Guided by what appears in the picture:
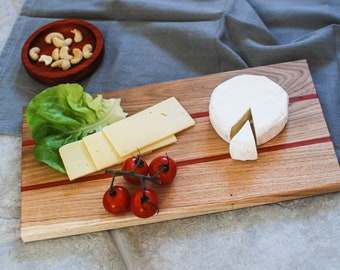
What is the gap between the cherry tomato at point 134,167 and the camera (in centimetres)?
141

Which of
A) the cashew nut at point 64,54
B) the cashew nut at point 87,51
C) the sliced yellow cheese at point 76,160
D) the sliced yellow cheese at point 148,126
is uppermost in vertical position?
the sliced yellow cheese at point 148,126

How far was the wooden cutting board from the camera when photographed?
140cm

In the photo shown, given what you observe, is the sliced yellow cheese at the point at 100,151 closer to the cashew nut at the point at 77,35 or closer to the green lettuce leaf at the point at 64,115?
the green lettuce leaf at the point at 64,115

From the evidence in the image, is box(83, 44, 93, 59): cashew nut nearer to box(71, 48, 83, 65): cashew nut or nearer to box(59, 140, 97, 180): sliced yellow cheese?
box(71, 48, 83, 65): cashew nut

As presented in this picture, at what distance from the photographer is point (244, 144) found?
1428 millimetres

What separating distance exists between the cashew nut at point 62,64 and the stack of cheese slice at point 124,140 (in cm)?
37

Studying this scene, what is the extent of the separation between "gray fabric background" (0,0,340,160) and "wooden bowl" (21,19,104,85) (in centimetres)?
5

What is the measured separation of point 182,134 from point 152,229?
0.32 metres

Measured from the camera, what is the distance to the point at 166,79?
1829 millimetres

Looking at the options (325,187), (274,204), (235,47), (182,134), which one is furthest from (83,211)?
(235,47)

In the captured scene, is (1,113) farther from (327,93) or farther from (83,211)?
(327,93)

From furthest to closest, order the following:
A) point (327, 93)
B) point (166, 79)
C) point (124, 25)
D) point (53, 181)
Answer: point (124, 25) → point (166, 79) → point (327, 93) → point (53, 181)

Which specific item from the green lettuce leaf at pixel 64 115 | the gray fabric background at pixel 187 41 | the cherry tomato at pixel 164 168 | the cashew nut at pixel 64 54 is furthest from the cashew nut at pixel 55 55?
the cherry tomato at pixel 164 168

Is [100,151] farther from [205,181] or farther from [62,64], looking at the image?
[62,64]
